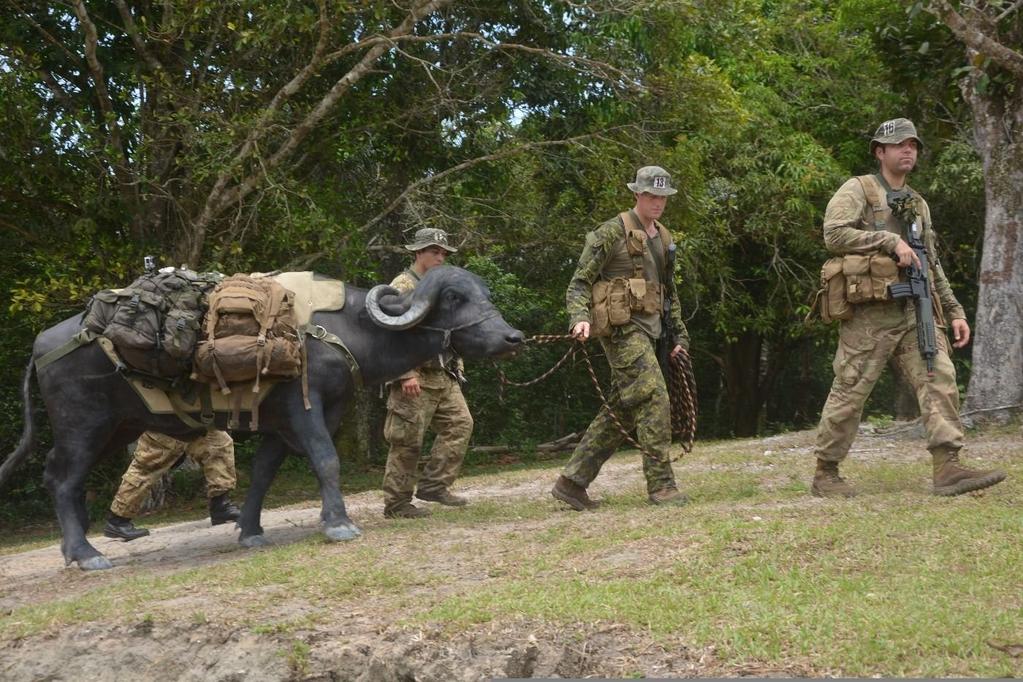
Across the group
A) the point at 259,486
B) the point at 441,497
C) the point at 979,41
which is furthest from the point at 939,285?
the point at 259,486

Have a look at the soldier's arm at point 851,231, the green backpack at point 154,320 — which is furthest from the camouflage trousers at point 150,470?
the soldier's arm at point 851,231

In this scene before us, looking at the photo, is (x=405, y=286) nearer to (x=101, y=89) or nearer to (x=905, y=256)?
(x=905, y=256)

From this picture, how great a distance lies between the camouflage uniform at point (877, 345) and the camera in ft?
26.3

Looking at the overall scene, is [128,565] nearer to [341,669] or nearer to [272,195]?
[341,669]

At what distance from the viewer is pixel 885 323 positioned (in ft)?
27.0

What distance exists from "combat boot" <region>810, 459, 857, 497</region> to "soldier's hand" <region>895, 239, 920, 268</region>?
1.46 m

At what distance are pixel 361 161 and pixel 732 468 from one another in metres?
7.36

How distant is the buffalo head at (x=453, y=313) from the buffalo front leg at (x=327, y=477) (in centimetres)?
90

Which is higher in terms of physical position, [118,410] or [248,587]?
[118,410]

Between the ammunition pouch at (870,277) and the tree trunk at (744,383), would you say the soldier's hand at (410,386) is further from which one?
the tree trunk at (744,383)

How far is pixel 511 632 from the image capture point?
5910 mm

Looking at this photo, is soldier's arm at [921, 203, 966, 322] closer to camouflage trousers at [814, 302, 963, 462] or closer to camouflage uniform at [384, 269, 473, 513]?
camouflage trousers at [814, 302, 963, 462]

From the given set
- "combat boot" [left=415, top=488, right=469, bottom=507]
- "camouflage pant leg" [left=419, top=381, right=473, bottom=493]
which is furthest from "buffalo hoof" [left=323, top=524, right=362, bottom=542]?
"combat boot" [left=415, top=488, right=469, bottom=507]

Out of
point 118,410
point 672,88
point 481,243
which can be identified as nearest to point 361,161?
point 481,243
